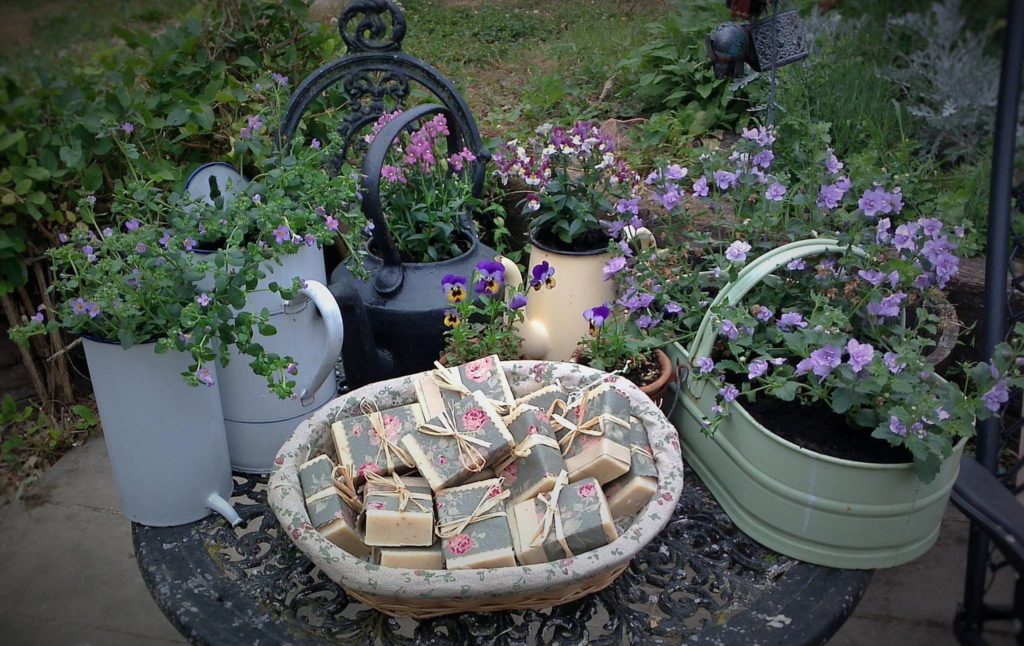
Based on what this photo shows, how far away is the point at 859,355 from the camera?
3.34ft

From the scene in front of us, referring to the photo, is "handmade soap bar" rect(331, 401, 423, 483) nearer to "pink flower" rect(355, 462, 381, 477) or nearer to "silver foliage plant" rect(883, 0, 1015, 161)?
"pink flower" rect(355, 462, 381, 477)

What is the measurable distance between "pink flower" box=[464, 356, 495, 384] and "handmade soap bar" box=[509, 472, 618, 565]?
0.69ft

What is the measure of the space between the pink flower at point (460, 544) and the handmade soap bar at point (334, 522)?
0.10 metres

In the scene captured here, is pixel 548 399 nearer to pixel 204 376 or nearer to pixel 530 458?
pixel 530 458

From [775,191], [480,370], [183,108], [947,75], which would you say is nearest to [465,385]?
[480,370]

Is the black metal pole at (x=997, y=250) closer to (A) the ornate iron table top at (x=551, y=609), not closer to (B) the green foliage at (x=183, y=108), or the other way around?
(A) the ornate iron table top at (x=551, y=609)

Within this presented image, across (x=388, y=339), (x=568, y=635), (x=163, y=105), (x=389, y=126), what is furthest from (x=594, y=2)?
(x=568, y=635)

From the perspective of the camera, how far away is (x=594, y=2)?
160 centimetres

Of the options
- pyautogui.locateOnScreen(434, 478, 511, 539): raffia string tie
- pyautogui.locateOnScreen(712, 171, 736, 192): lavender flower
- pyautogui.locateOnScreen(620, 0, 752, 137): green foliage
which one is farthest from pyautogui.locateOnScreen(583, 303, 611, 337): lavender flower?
pyautogui.locateOnScreen(620, 0, 752, 137): green foliage

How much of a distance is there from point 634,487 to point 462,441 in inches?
8.6

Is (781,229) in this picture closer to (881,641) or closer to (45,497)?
(881,641)

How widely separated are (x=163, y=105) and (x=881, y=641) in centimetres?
159

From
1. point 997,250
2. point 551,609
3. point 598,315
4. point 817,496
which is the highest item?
point 997,250

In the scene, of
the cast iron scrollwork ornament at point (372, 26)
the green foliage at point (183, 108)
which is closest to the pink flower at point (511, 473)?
the green foliage at point (183, 108)
